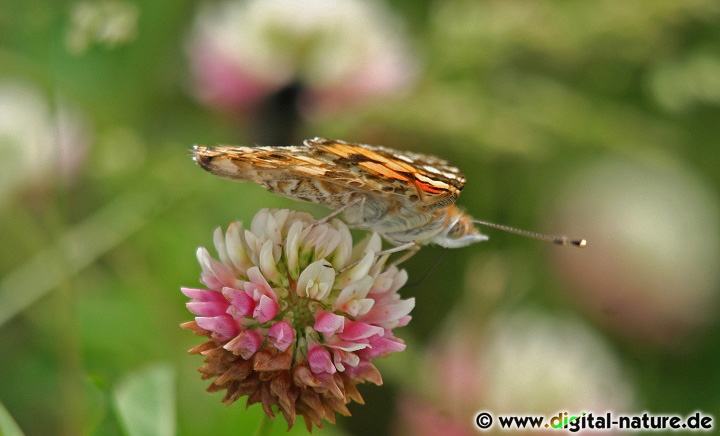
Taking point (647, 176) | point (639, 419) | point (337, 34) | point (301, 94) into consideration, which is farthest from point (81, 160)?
point (647, 176)

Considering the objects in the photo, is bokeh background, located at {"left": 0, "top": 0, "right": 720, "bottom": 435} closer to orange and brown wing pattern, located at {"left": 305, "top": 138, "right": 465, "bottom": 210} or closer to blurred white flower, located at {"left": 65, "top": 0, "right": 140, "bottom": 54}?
blurred white flower, located at {"left": 65, "top": 0, "right": 140, "bottom": 54}

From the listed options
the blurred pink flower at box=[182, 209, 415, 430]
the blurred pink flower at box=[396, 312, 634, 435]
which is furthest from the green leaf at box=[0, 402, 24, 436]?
the blurred pink flower at box=[396, 312, 634, 435]


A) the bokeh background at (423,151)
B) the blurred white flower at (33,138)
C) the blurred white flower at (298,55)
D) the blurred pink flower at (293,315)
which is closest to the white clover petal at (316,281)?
the blurred pink flower at (293,315)

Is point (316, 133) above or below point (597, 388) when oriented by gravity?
above

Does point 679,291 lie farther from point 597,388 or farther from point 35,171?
point 35,171

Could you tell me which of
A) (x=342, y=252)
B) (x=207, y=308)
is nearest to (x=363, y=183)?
(x=342, y=252)

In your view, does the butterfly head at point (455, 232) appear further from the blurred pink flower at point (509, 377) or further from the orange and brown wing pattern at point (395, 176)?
the blurred pink flower at point (509, 377)
